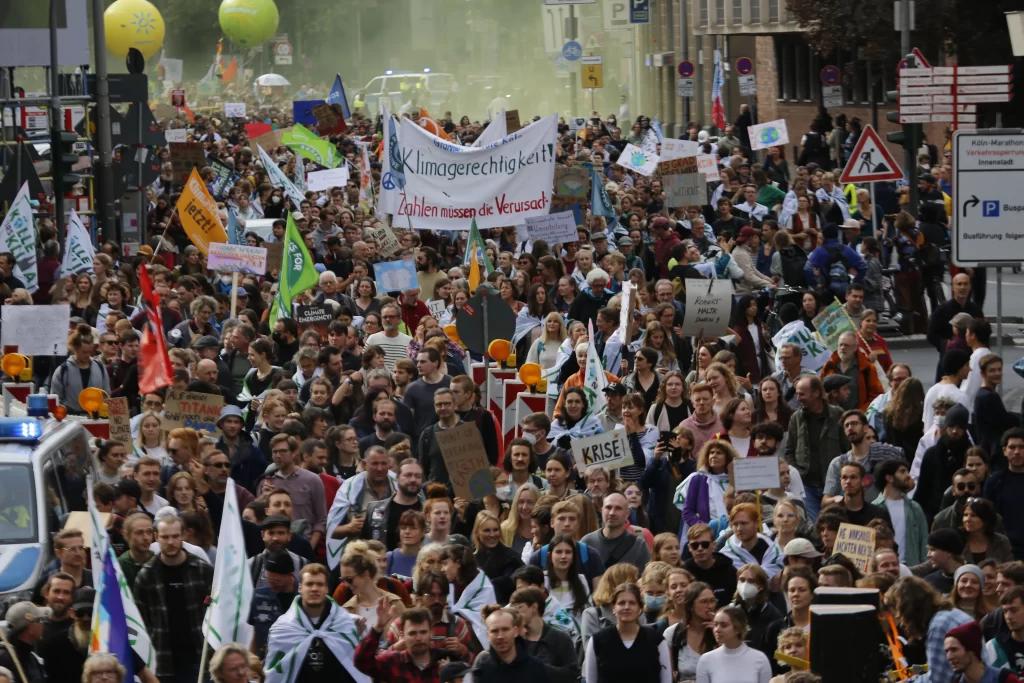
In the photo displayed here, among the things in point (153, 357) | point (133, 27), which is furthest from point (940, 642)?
point (133, 27)

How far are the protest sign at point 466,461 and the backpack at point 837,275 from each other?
7.88 metres

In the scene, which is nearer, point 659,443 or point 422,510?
point 422,510

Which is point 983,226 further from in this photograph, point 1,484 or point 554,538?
point 1,484

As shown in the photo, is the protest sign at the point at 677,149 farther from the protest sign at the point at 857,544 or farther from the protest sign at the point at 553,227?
the protest sign at the point at 857,544

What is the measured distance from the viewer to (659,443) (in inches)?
476

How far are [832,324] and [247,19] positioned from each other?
174ft

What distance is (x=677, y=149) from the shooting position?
28375 mm

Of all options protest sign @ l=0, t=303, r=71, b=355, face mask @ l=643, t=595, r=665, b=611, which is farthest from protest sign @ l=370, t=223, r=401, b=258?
face mask @ l=643, t=595, r=665, b=611

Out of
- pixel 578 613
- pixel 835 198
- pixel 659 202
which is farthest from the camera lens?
pixel 659 202

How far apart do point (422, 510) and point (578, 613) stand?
148 cm

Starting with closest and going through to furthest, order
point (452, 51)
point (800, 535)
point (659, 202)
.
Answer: point (800, 535)
point (659, 202)
point (452, 51)

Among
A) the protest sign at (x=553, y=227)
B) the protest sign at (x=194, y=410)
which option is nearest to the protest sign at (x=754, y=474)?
the protest sign at (x=194, y=410)

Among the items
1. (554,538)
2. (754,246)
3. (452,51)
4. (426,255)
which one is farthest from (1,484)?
(452,51)

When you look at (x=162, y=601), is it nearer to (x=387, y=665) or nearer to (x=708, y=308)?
(x=387, y=665)
